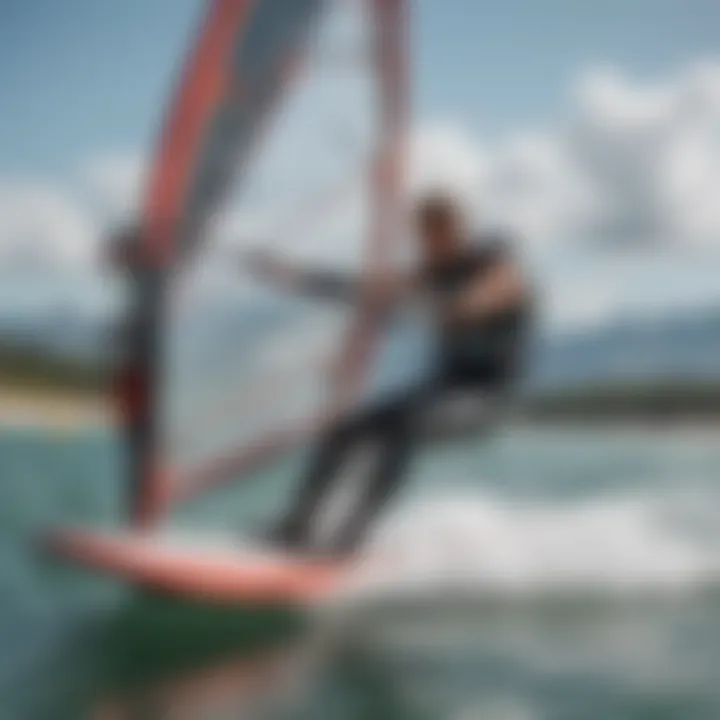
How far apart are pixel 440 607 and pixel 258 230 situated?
1.44 ft

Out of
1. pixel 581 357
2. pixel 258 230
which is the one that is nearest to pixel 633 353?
pixel 581 357

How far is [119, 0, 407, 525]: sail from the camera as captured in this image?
1349 millimetres

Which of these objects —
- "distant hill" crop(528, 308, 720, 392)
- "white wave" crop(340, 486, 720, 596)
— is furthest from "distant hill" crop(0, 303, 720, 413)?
"white wave" crop(340, 486, 720, 596)

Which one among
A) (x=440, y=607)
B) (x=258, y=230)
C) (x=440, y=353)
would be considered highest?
(x=258, y=230)

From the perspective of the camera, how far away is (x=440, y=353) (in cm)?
135

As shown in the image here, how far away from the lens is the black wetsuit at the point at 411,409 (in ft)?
4.38

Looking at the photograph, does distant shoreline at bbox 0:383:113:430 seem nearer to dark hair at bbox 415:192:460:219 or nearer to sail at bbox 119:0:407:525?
sail at bbox 119:0:407:525

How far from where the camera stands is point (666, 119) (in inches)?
53.6

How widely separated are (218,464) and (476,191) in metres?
0.39

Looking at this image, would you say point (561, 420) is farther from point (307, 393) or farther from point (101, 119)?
point (101, 119)

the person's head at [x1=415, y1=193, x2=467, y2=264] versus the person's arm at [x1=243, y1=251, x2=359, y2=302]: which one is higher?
the person's head at [x1=415, y1=193, x2=467, y2=264]

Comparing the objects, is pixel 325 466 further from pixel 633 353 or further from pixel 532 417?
pixel 633 353

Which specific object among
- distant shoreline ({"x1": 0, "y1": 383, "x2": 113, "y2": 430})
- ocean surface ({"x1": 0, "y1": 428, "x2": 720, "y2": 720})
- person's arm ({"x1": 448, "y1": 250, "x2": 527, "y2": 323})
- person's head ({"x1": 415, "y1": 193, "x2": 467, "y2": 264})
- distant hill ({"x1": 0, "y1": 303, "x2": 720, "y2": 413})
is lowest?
ocean surface ({"x1": 0, "y1": 428, "x2": 720, "y2": 720})

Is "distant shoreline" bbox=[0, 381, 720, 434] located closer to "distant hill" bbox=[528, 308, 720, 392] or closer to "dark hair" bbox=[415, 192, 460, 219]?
"distant hill" bbox=[528, 308, 720, 392]
